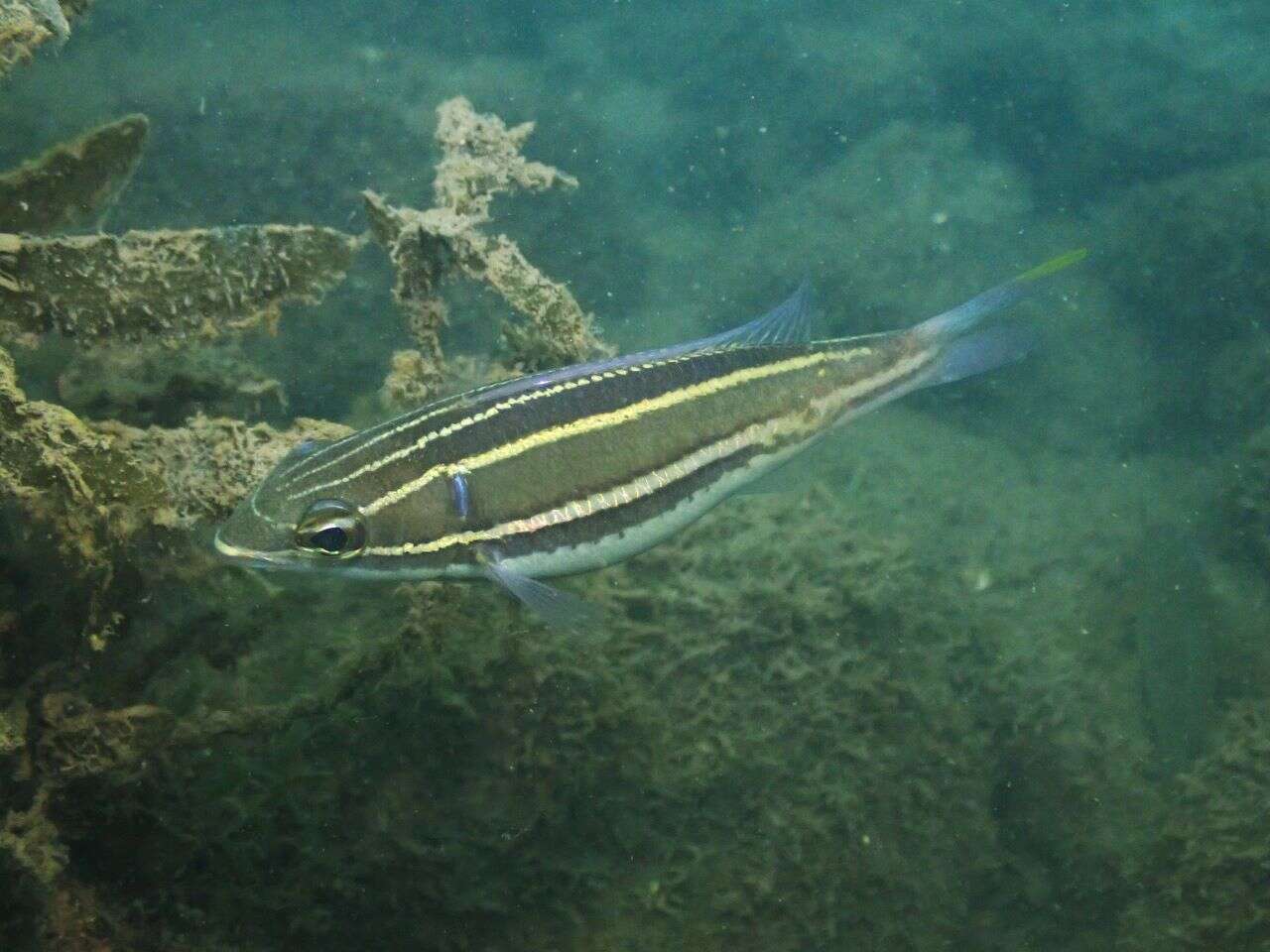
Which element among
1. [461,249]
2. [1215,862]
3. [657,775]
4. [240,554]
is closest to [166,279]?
[461,249]

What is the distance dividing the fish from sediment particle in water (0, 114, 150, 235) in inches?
74.9

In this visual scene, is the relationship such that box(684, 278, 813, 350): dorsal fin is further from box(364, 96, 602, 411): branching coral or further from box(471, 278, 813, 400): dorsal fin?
box(364, 96, 602, 411): branching coral

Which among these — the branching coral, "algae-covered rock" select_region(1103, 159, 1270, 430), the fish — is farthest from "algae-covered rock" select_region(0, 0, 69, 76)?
"algae-covered rock" select_region(1103, 159, 1270, 430)

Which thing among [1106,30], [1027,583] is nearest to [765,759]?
[1027,583]

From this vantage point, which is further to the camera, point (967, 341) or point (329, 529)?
point (967, 341)

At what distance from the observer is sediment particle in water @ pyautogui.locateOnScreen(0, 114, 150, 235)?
383 centimetres

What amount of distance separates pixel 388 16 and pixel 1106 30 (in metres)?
17.2

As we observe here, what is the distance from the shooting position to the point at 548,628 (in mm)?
4902

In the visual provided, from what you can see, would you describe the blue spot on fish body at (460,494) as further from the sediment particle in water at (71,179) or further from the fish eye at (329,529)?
the sediment particle in water at (71,179)

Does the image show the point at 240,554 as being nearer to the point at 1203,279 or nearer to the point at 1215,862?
the point at 1215,862

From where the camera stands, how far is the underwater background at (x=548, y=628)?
142 inches

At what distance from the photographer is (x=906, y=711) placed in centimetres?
646

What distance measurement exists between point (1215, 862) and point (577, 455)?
5617mm

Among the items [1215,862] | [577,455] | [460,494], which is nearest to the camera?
[460,494]
